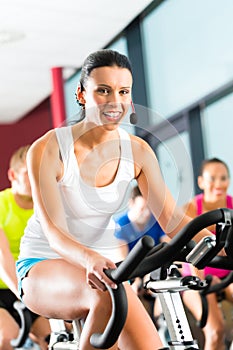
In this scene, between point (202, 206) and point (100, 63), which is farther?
point (202, 206)

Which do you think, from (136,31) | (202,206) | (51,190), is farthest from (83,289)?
(136,31)

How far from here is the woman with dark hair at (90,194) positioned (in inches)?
72.1

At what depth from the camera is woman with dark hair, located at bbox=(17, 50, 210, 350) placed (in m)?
1.83

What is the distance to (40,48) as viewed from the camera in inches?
302

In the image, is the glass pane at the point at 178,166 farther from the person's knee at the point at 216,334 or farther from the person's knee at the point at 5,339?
the person's knee at the point at 216,334

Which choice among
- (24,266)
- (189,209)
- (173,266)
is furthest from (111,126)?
(189,209)

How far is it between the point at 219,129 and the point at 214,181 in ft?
4.76

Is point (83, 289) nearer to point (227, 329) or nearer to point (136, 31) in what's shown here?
point (227, 329)

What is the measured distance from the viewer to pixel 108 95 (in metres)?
1.86

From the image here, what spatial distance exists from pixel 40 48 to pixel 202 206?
3.40 m

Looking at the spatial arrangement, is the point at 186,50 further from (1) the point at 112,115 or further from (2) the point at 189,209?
(1) the point at 112,115

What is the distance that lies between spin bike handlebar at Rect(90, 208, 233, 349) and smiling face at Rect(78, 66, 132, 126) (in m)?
0.38

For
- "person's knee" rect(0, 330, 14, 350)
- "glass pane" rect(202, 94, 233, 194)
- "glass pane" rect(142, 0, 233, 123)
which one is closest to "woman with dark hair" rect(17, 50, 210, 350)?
"person's knee" rect(0, 330, 14, 350)

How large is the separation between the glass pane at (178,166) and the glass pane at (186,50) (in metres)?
4.13
